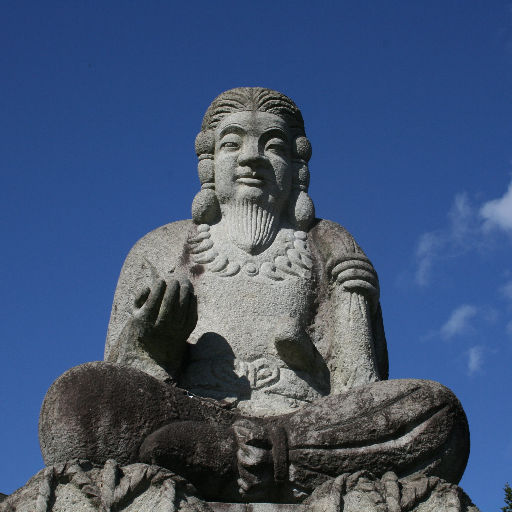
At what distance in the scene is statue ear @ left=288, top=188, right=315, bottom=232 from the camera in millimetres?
7098

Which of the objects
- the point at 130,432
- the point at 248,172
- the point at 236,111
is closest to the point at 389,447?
the point at 130,432

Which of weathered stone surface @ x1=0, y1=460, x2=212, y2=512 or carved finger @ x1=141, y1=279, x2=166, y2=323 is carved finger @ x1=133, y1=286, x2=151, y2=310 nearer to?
carved finger @ x1=141, y1=279, x2=166, y2=323

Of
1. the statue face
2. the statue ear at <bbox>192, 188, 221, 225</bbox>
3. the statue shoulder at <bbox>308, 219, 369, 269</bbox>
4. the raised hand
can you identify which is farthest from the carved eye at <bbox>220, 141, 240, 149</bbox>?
the raised hand

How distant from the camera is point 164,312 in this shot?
560cm

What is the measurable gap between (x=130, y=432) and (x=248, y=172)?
285 cm

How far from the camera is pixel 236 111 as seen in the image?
7.27 meters

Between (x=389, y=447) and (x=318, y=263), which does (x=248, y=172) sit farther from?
(x=389, y=447)

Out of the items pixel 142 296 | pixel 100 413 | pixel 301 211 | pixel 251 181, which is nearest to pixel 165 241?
pixel 251 181

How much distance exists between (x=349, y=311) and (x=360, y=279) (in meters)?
0.28

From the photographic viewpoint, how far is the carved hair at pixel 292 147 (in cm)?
713

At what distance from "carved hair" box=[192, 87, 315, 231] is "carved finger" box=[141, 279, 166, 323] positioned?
1600 mm

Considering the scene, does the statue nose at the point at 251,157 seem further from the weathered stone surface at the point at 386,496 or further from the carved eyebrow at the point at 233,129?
the weathered stone surface at the point at 386,496

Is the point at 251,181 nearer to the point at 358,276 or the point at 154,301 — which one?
the point at 358,276

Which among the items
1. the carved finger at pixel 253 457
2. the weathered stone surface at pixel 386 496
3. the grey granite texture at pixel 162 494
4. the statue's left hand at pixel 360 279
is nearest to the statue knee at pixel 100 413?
the grey granite texture at pixel 162 494
